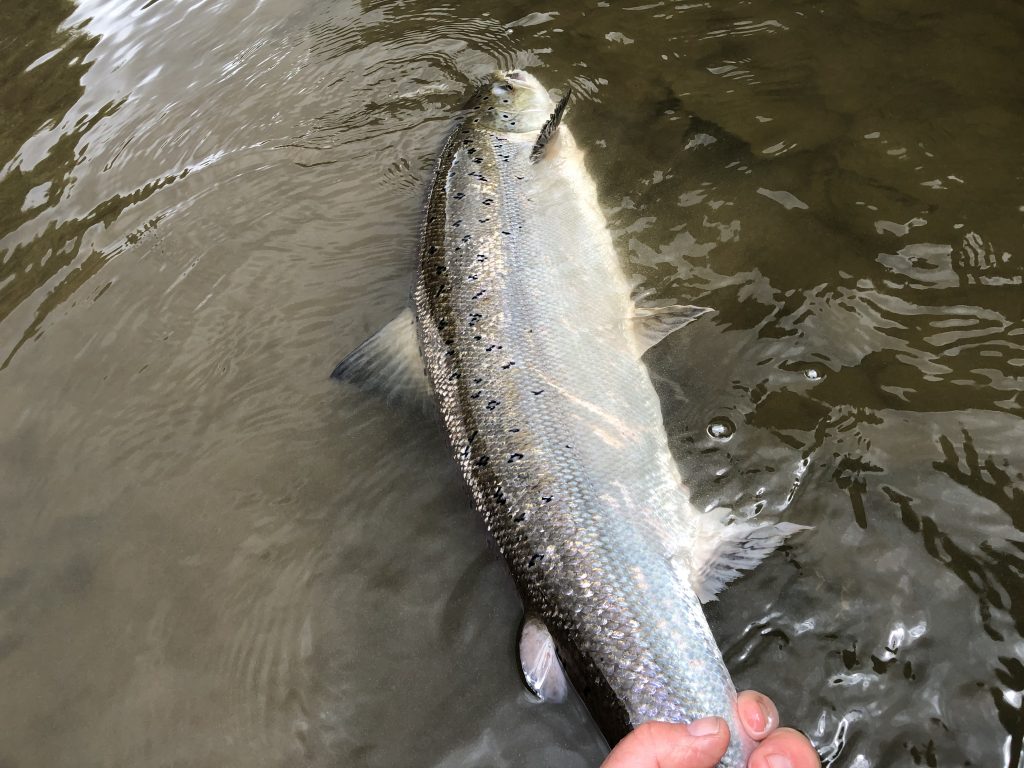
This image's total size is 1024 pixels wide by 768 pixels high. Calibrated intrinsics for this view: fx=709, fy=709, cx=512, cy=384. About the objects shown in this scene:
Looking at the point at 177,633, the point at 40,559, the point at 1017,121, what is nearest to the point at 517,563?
the point at 177,633

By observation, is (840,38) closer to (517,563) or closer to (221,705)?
(517,563)

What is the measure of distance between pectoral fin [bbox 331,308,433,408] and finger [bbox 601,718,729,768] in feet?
5.72

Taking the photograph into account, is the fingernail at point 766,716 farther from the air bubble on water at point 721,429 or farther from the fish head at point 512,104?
the fish head at point 512,104

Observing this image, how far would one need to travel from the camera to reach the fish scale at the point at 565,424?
208 centimetres

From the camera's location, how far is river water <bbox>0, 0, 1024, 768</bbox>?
95.0 inches

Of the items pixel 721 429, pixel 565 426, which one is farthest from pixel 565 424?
pixel 721 429

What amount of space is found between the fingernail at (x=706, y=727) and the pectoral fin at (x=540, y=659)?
1.92 ft

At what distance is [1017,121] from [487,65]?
3194 millimetres

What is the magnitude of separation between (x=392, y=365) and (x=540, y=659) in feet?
4.78

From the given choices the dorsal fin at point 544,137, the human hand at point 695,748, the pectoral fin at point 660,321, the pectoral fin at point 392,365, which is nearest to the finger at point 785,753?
the human hand at point 695,748

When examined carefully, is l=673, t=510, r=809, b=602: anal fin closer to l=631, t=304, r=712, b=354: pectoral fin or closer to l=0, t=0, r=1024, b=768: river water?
l=0, t=0, r=1024, b=768: river water

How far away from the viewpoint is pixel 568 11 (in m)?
5.11

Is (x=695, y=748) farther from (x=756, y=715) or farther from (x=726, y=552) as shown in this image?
(x=726, y=552)

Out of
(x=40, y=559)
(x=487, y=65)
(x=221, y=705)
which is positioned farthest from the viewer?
(x=487, y=65)
